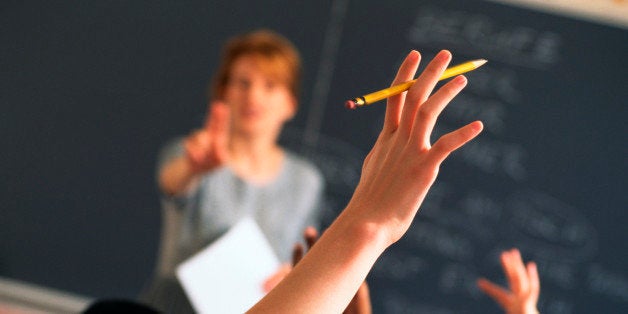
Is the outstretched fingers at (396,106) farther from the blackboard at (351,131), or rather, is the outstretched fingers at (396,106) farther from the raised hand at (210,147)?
the blackboard at (351,131)

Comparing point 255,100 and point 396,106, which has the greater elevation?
point 396,106

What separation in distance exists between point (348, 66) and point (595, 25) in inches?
35.6

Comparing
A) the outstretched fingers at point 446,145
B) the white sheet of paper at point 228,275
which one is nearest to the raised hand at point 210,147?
the white sheet of paper at point 228,275

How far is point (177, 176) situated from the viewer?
8.03 feet

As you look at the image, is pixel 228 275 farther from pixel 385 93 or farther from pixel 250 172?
pixel 385 93

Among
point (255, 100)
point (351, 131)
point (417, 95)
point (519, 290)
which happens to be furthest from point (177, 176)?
point (417, 95)

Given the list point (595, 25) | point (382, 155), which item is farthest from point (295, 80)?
point (382, 155)

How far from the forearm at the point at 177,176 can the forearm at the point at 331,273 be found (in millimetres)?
1898

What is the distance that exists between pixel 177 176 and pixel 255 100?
0.43m

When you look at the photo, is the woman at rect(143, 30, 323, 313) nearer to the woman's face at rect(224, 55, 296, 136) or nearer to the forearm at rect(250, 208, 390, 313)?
the woman's face at rect(224, 55, 296, 136)

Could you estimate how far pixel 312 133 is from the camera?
244 centimetres

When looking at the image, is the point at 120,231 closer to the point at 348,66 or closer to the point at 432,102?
the point at 348,66

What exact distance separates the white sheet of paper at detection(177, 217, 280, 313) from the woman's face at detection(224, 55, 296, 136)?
0.60 m

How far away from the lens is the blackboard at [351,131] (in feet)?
7.52
